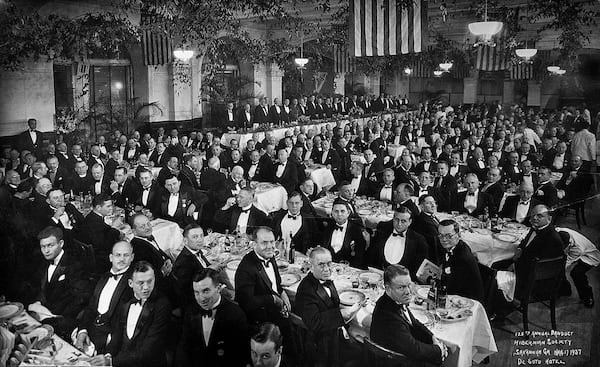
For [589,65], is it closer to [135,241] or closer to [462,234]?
[462,234]

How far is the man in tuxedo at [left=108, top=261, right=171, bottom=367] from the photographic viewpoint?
3.57 meters

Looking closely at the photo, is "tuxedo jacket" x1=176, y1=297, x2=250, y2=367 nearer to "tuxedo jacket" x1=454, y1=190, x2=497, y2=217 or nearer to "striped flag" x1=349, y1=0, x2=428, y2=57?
"tuxedo jacket" x1=454, y1=190, x2=497, y2=217

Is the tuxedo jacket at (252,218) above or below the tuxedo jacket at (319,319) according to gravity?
above

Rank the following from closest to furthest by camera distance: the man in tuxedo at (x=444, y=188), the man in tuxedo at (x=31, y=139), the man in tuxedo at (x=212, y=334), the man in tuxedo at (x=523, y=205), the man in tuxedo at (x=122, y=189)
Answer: the man in tuxedo at (x=212, y=334) → the man in tuxedo at (x=523, y=205) → the man in tuxedo at (x=122, y=189) → the man in tuxedo at (x=444, y=188) → the man in tuxedo at (x=31, y=139)

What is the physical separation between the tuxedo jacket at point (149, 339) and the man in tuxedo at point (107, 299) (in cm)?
35

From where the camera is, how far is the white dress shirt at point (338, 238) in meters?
5.62

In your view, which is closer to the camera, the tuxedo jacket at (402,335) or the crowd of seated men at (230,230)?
the tuxedo jacket at (402,335)

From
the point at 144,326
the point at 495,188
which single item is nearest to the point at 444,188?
the point at 495,188

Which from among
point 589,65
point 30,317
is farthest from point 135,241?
point 589,65

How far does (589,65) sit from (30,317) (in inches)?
507

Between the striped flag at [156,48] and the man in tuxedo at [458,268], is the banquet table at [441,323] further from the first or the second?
the striped flag at [156,48]

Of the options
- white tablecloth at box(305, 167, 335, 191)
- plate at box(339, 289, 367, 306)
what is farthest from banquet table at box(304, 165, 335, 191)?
plate at box(339, 289, 367, 306)

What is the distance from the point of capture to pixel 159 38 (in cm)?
1157

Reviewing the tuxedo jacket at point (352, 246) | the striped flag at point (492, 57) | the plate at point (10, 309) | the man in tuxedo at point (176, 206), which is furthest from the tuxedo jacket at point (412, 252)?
the striped flag at point (492, 57)
